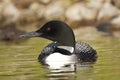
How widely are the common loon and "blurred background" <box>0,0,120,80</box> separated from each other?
11.6 inches

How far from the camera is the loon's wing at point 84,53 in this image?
14300mm

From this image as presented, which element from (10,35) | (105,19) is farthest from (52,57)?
(105,19)

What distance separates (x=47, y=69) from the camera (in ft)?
42.0

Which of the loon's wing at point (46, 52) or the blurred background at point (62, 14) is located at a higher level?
the blurred background at point (62, 14)

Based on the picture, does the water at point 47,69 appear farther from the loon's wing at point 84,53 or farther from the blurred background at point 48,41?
the loon's wing at point 84,53

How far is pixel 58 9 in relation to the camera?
2552 cm

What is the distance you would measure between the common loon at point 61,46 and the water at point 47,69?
0.88 ft

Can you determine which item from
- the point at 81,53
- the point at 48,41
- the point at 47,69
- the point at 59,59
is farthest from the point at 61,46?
the point at 48,41

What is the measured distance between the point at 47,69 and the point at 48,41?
6.93 metres

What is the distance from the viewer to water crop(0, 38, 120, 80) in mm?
11633

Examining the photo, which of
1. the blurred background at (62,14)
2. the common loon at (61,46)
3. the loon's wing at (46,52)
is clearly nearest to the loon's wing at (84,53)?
the common loon at (61,46)

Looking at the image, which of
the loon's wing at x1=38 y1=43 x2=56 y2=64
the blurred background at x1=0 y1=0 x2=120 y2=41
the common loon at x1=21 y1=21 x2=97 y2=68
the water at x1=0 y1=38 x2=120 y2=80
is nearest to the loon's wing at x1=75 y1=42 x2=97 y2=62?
the common loon at x1=21 y1=21 x2=97 y2=68

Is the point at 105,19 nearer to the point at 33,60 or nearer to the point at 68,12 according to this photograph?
the point at 68,12

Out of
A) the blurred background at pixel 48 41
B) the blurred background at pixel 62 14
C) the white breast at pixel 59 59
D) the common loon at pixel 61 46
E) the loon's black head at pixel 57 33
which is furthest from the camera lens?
the blurred background at pixel 62 14
